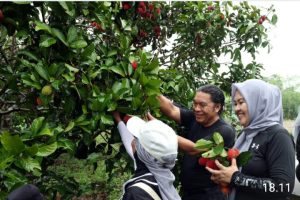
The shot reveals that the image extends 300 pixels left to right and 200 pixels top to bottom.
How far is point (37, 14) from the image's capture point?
174 cm

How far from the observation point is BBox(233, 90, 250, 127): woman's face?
196 centimetres

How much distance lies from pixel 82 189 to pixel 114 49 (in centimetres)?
96

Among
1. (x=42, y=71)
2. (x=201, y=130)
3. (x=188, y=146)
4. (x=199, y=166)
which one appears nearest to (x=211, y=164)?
(x=188, y=146)

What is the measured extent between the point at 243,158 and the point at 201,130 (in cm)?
55

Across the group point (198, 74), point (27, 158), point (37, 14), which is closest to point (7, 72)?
point (37, 14)

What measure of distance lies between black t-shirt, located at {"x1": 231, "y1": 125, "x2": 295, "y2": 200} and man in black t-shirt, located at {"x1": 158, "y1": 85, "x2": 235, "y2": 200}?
0.33 m

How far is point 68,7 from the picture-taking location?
5.36ft

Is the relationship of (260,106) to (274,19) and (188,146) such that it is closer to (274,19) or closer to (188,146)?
(188,146)

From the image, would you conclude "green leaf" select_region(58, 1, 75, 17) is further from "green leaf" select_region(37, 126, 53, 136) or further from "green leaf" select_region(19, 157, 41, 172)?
"green leaf" select_region(19, 157, 41, 172)

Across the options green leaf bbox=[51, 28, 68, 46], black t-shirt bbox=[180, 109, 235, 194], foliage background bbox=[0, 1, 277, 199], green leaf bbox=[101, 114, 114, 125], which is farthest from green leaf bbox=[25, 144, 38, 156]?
black t-shirt bbox=[180, 109, 235, 194]

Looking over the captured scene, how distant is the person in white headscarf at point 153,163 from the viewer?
152 centimetres

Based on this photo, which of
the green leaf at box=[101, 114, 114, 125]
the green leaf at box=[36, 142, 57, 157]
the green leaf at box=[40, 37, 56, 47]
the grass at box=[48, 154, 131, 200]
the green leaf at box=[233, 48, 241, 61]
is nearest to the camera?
the green leaf at box=[36, 142, 57, 157]

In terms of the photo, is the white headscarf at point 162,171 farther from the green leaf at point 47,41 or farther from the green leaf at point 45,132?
the green leaf at point 47,41

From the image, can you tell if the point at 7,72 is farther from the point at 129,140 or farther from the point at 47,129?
the point at 129,140
